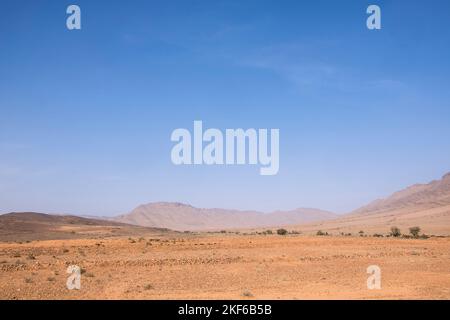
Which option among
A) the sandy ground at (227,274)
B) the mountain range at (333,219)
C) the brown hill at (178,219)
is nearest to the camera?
the sandy ground at (227,274)

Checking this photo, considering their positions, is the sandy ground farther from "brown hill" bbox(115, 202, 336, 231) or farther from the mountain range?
"brown hill" bbox(115, 202, 336, 231)

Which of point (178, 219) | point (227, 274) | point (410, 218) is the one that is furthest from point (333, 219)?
point (227, 274)

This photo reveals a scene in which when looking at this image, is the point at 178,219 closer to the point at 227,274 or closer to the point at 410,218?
the point at 410,218

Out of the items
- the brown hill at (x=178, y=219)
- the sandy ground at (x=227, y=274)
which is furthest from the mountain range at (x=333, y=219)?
the sandy ground at (x=227, y=274)

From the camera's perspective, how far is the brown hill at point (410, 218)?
230 feet

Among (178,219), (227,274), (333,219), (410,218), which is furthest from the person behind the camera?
(178,219)

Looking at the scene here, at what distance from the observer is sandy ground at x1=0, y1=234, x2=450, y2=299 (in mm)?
14328

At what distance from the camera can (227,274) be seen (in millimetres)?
18875

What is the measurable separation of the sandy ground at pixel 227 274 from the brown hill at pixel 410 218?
38.7 metres

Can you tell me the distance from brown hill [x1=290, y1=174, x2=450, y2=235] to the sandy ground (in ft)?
127

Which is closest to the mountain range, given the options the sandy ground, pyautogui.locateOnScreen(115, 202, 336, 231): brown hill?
pyautogui.locateOnScreen(115, 202, 336, 231): brown hill

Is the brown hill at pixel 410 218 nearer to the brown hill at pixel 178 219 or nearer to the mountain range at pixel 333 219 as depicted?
the mountain range at pixel 333 219

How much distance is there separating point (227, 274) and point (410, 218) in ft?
252
